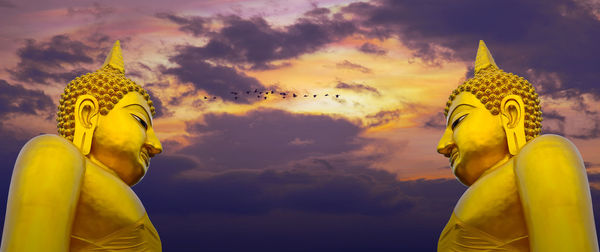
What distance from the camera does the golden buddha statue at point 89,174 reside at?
21.8 feet

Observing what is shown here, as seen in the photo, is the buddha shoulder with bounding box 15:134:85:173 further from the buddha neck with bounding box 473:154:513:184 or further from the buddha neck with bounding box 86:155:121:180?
the buddha neck with bounding box 473:154:513:184

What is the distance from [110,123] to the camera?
7824 millimetres

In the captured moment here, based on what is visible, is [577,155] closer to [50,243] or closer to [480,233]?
[480,233]

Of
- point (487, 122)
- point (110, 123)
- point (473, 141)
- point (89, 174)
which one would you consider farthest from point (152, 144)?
point (487, 122)

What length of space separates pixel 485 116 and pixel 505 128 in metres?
0.26

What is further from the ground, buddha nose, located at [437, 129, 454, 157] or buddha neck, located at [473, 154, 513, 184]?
buddha nose, located at [437, 129, 454, 157]

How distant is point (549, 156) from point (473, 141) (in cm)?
105

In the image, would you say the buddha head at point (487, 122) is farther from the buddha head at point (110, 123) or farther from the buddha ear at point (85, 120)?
the buddha ear at point (85, 120)

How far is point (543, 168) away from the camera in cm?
686

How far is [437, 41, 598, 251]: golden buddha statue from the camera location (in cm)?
669

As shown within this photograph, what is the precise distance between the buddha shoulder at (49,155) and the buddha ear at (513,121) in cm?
458

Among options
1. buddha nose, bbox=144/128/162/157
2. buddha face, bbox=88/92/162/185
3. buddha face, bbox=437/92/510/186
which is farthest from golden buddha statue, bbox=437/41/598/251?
buddha face, bbox=88/92/162/185

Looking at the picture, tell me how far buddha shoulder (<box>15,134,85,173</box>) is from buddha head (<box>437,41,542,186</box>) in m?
4.07

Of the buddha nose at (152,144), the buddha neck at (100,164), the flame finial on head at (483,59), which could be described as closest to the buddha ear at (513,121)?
the flame finial on head at (483,59)
